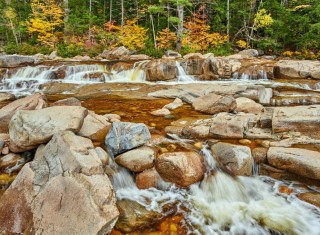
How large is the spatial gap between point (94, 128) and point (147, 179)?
172 centimetres

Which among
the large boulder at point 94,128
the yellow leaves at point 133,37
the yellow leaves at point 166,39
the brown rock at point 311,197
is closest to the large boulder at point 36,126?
the large boulder at point 94,128

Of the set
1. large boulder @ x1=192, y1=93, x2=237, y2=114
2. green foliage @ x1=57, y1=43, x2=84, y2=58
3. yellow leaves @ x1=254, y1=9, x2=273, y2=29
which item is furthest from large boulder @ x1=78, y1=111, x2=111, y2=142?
yellow leaves @ x1=254, y1=9, x2=273, y2=29

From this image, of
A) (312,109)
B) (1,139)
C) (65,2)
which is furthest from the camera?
(65,2)

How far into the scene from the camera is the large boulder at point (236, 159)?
14.3 ft

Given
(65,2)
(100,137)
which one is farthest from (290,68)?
(65,2)

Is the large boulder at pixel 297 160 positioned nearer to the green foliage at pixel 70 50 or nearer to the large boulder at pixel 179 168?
the large boulder at pixel 179 168

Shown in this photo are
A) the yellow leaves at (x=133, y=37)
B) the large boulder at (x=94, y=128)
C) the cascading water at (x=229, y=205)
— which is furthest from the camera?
the yellow leaves at (x=133, y=37)

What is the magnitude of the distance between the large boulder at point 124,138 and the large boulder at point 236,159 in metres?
1.49

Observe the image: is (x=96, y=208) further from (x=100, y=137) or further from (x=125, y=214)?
(x=100, y=137)

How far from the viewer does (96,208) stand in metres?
2.92

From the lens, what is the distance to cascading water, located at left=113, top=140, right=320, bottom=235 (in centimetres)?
339

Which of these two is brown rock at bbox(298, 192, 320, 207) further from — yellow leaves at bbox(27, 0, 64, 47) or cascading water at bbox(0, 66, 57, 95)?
yellow leaves at bbox(27, 0, 64, 47)

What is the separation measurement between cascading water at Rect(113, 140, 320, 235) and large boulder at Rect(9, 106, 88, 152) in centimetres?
143

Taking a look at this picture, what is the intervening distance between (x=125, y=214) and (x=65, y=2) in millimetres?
23616
